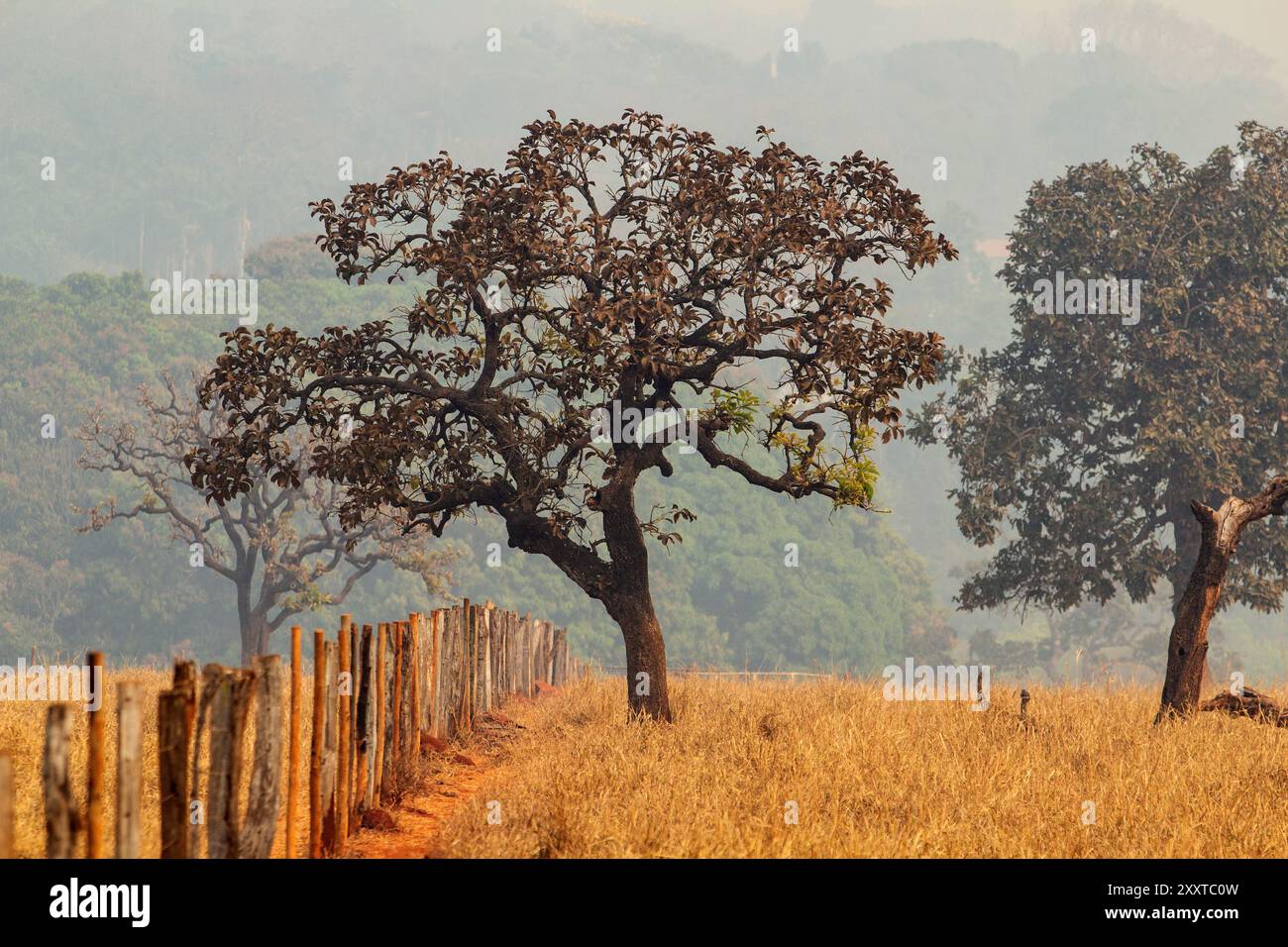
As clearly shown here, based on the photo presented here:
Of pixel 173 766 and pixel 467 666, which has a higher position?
pixel 173 766

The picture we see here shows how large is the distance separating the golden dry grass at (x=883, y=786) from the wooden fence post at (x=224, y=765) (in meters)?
1.91

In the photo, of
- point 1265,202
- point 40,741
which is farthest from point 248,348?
point 1265,202

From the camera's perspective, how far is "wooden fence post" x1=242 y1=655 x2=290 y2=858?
762cm

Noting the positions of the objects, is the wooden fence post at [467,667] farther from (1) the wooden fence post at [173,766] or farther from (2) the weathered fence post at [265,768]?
(1) the wooden fence post at [173,766]

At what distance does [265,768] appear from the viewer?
7.68 metres

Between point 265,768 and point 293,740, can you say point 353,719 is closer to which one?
point 293,740

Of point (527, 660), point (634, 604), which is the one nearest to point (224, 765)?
point (634, 604)

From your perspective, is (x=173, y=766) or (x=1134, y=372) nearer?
(x=173, y=766)

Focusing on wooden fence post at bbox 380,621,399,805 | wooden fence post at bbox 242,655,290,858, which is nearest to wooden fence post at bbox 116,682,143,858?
wooden fence post at bbox 242,655,290,858

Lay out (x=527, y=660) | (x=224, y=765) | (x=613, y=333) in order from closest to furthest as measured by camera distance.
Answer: (x=224, y=765), (x=613, y=333), (x=527, y=660)

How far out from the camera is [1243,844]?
980 centimetres

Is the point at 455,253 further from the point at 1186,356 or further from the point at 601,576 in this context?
the point at 1186,356

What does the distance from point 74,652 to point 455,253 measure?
40810 millimetres

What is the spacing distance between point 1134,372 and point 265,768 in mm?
22866
